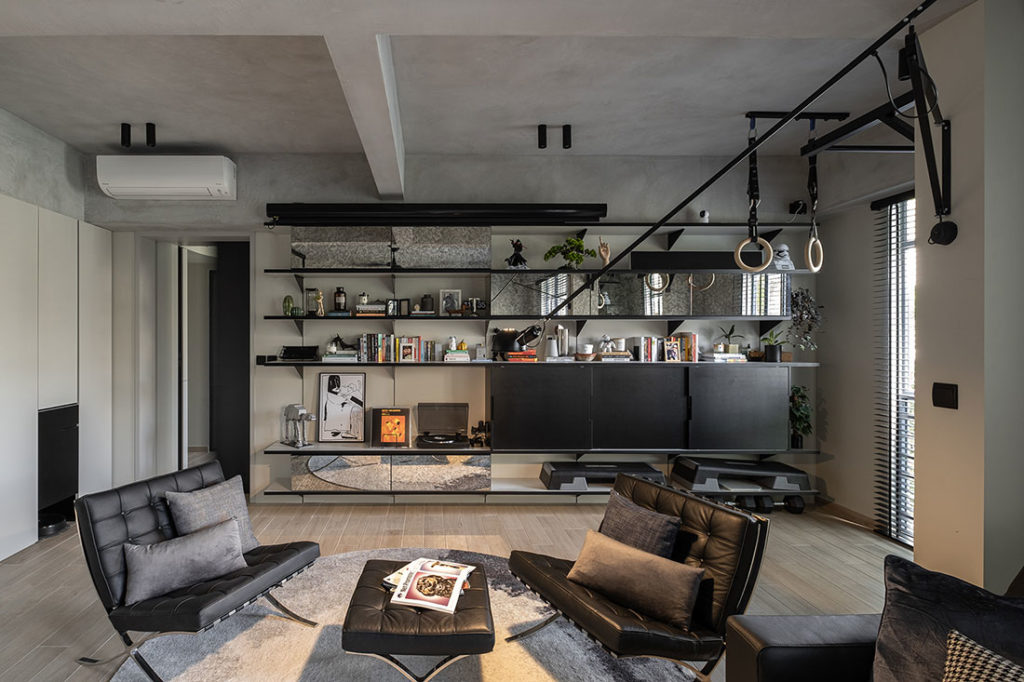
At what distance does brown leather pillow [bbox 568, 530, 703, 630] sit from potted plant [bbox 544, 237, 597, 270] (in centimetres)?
264

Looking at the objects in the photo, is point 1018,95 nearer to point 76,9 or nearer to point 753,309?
point 753,309

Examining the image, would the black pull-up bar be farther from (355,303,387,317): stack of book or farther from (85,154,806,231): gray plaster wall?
(355,303,387,317): stack of book

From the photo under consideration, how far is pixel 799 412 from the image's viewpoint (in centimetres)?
485

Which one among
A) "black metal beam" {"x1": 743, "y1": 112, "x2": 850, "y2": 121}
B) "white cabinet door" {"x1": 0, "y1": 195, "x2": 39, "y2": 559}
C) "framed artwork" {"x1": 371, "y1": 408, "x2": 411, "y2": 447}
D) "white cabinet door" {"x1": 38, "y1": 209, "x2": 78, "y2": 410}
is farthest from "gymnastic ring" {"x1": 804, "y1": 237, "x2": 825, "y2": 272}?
"white cabinet door" {"x1": 38, "y1": 209, "x2": 78, "y2": 410}

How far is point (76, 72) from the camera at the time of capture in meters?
3.27

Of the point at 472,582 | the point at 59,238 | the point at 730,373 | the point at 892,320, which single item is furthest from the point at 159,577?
the point at 892,320

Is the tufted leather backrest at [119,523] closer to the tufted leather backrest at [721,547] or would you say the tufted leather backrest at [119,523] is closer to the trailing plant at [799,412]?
the tufted leather backrest at [721,547]

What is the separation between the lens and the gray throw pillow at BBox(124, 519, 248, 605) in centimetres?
233

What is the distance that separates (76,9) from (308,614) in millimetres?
2863

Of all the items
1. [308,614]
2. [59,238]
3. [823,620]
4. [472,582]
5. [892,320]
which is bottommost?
[308,614]

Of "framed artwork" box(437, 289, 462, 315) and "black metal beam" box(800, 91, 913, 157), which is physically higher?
"black metal beam" box(800, 91, 913, 157)

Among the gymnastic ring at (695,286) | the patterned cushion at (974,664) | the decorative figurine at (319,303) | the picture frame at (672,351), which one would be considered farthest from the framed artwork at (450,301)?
the patterned cushion at (974,664)

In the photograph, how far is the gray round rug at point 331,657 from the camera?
2.35 m

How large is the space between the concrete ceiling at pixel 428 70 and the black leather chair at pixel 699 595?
207 centimetres
